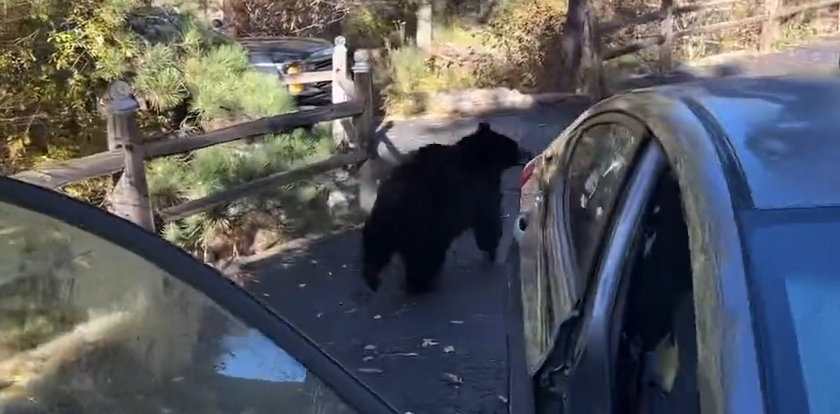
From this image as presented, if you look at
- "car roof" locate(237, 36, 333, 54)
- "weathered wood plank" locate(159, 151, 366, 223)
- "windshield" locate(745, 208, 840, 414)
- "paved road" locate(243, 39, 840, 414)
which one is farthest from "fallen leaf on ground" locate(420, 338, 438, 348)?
"car roof" locate(237, 36, 333, 54)

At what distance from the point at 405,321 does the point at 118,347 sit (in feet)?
16.0

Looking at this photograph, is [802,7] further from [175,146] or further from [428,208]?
[175,146]

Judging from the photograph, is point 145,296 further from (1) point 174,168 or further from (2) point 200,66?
(2) point 200,66

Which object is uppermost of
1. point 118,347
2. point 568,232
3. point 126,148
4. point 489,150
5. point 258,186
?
point 118,347

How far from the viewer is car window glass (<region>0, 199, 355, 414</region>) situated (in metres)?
2.17

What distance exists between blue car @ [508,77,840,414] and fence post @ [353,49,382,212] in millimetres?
5373

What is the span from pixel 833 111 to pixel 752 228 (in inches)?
24.3

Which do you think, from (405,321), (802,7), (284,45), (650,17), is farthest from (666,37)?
(405,321)

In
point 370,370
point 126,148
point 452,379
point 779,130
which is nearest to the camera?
point 779,130

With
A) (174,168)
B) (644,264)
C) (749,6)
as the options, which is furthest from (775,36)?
(644,264)

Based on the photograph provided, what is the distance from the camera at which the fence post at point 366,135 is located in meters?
9.14

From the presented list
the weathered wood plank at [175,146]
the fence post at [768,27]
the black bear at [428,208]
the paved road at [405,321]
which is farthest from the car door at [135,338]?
the fence post at [768,27]

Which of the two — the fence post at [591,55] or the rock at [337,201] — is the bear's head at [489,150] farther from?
the fence post at [591,55]

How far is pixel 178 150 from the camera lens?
698cm
